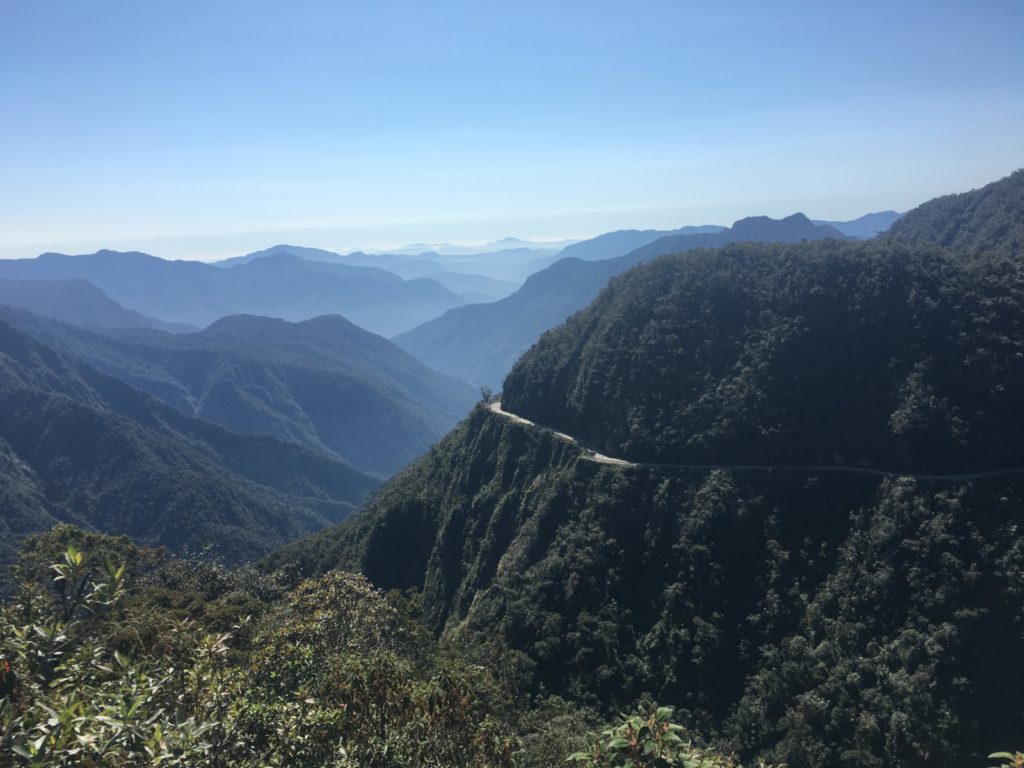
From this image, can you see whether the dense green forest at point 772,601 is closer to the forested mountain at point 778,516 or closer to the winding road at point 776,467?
the forested mountain at point 778,516

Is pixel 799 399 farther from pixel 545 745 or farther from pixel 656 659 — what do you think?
pixel 545 745

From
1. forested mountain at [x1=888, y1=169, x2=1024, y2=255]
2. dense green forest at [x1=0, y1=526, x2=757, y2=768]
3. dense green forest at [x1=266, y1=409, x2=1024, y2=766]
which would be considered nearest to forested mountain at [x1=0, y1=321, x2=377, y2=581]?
dense green forest at [x1=266, y1=409, x2=1024, y2=766]

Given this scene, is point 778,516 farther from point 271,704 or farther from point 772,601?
point 271,704

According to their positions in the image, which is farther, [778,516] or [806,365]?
[806,365]

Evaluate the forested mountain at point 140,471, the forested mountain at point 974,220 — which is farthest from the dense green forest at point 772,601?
the forested mountain at point 140,471

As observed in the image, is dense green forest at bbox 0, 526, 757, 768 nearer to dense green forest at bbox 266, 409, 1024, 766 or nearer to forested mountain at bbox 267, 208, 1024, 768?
dense green forest at bbox 266, 409, 1024, 766

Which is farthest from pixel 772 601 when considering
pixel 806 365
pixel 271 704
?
pixel 271 704

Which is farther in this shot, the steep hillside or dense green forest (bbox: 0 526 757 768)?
the steep hillside

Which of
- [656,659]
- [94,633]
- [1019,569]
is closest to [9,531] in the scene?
[94,633]
